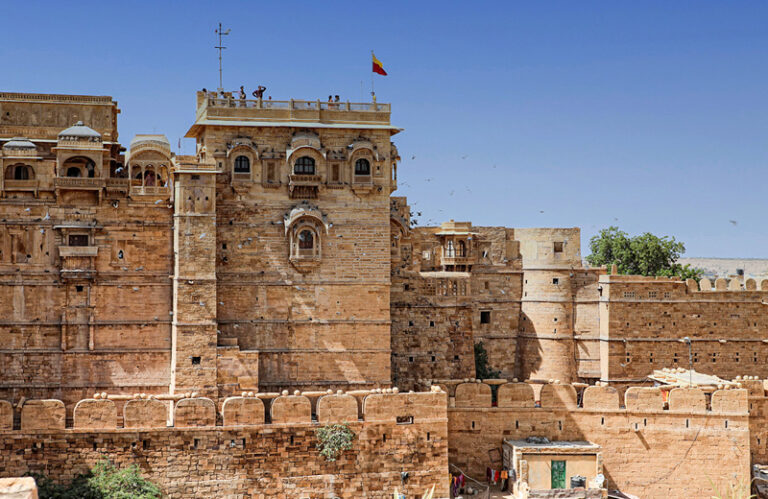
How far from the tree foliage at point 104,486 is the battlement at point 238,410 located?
1.27 m

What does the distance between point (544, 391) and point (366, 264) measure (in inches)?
293

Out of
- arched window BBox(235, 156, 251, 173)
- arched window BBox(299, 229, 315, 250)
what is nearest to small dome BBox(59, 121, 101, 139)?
arched window BBox(235, 156, 251, 173)

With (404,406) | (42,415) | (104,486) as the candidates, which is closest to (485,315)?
(404,406)

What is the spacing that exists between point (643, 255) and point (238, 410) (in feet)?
114

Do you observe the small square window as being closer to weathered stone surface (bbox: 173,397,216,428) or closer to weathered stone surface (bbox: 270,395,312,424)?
weathered stone surface (bbox: 173,397,216,428)

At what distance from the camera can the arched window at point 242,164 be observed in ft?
109

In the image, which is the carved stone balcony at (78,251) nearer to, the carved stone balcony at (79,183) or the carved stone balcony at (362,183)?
the carved stone balcony at (79,183)

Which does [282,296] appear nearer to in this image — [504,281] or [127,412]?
[127,412]

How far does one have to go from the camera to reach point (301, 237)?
109 ft

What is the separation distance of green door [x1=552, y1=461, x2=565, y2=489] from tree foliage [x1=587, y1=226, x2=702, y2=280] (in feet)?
89.5

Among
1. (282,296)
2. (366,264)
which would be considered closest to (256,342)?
(282,296)

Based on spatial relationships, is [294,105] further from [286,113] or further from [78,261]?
[78,261]

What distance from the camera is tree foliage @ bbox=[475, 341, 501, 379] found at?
39.5 m

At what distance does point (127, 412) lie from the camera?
93.0 feet
